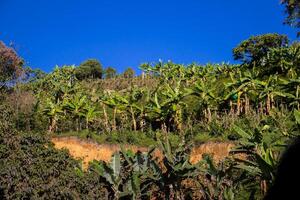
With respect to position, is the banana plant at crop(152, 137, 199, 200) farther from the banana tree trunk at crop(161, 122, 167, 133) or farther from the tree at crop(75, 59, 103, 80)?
the tree at crop(75, 59, 103, 80)

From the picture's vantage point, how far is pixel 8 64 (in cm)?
3609

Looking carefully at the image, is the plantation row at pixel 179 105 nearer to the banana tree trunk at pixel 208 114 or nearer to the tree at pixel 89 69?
the banana tree trunk at pixel 208 114

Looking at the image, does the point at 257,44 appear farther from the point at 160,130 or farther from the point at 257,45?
the point at 160,130

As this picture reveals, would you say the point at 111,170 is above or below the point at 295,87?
below

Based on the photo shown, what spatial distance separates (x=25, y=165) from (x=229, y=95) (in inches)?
619

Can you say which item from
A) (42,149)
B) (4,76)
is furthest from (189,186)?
(4,76)

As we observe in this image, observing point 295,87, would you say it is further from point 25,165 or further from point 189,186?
point 25,165

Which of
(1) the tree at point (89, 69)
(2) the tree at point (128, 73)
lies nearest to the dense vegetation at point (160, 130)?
(2) the tree at point (128, 73)

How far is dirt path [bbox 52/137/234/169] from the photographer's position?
22.9m

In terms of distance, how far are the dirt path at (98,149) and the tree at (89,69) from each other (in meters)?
44.4

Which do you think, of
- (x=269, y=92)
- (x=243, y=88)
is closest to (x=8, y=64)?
A: (x=243, y=88)

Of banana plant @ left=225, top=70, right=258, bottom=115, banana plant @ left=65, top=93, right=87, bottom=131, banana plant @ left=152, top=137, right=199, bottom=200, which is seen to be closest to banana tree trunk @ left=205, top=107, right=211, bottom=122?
banana plant @ left=225, top=70, right=258, bottom=115

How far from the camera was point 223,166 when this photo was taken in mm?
17109

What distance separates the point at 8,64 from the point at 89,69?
36.5m
